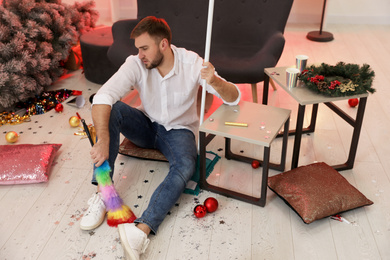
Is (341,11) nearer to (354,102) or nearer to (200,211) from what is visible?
(354,102)

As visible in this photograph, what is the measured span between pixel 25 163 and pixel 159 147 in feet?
2.25

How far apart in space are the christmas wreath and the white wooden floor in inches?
19.0

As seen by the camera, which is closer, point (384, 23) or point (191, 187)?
point (191, 187)

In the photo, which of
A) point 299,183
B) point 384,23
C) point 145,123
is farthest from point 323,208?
point 384,23

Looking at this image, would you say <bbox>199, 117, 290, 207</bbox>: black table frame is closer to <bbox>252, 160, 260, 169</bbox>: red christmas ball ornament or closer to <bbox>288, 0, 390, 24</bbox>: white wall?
<bbox>252, 160, 260, 169</bbox>: red christmas ball ornament

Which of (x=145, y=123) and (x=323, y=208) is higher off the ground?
(x=145, y=123)

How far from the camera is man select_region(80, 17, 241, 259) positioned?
1748 millimetres

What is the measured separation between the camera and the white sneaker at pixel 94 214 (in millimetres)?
1770

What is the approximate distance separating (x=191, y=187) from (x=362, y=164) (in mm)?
923

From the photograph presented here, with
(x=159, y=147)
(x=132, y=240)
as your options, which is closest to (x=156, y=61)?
(x=159, y=147)

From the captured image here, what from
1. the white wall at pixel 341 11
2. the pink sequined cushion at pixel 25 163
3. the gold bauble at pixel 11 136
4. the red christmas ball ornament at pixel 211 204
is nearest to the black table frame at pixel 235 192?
the red christmas ball ornament at pixel 211 204

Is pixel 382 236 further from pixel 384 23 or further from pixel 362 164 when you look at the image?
pixel 384 23

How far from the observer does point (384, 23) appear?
4.46m

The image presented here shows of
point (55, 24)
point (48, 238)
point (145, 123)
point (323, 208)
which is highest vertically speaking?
point (55, 24)
